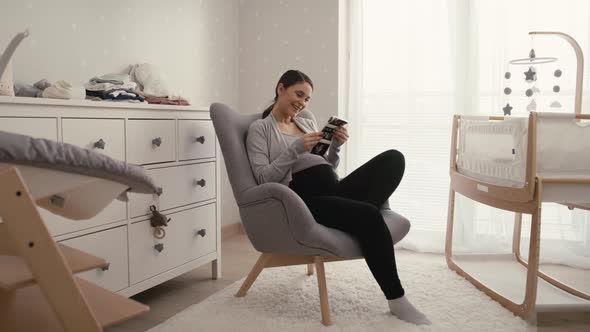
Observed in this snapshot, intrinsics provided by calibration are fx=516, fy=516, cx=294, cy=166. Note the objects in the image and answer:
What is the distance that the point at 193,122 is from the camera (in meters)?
2.39

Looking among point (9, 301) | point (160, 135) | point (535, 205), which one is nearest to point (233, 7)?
point (160, 135)

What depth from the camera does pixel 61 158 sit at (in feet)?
2.36

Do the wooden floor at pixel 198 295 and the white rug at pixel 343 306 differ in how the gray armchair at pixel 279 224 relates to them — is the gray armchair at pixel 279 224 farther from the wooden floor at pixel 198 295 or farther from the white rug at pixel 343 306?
the wooden floor at pixel 198 295

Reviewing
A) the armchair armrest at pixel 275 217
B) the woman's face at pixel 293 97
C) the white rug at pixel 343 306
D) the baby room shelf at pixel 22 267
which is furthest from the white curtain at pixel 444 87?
the baby room shelf at pixel 22 267

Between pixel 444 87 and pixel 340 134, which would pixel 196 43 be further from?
pixel 444 87

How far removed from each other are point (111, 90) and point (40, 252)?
1.42 meters

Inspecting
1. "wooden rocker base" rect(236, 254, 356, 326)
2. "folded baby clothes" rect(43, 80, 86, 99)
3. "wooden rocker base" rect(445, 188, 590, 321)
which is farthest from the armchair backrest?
"wooden rocker base" rect(445, 188, 590, 321)

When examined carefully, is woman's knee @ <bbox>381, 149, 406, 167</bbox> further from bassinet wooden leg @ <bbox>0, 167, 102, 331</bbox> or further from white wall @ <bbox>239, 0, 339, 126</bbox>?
bassinet wooden leg @ <bbox>0, 167, 102, 331</bbox>

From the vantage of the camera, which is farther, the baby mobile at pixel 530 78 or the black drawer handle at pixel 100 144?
the baby mobile at pixel 530 78

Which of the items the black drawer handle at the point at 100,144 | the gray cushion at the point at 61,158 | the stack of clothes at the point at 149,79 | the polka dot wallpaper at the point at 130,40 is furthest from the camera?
the stack of clothes at the point at 149,79

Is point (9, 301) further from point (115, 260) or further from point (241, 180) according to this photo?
point (241, 180)

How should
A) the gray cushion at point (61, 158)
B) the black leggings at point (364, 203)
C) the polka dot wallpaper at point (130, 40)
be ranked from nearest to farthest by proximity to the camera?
the gray cushion at point (61, 158) → the black leggings at point (364, 203) → the polka dot wallpaper at point (130, 40)

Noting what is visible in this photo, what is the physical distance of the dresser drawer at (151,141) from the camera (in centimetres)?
Answer: 202

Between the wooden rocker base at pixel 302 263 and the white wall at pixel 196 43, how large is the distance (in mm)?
1187
